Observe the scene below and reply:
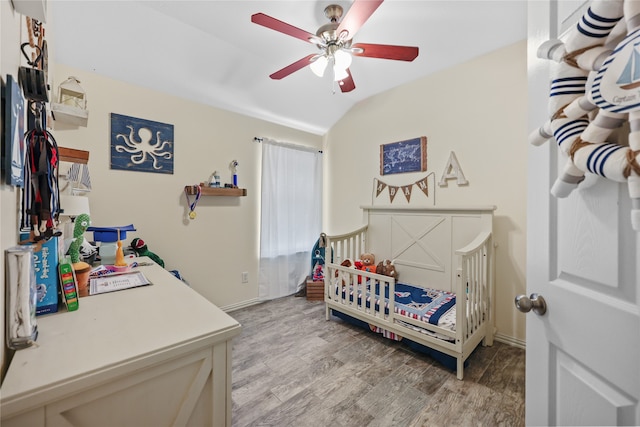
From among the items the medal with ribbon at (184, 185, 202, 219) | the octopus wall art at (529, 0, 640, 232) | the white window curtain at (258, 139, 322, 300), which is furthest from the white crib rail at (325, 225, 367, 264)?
the octopus wall art at (529, 0, 640, 232)

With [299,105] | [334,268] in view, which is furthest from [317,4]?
[334,268]

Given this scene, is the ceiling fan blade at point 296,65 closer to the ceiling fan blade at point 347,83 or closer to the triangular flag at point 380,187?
the ceiling fan blade at point 347,83

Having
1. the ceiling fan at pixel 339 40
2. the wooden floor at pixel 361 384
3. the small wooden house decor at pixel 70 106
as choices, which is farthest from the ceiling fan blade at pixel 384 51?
the wooden floor at pixel 361 384

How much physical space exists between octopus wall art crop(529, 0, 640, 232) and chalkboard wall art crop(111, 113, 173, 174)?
267 cm

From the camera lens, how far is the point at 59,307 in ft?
3.04

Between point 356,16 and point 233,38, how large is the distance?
126 cm

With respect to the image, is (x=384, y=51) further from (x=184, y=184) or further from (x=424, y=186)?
(x=184, y=184)

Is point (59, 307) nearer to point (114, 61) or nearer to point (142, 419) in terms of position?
point (142, 419)

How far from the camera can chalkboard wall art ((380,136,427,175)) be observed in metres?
2.66

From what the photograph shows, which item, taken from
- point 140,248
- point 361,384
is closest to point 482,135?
point 361,384

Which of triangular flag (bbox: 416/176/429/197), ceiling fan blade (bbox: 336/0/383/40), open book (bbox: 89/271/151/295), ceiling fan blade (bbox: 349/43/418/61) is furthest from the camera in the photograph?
triangular flag (bbox: 416/176/429/197)

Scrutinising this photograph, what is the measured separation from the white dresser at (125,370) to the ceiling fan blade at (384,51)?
5.38 feet

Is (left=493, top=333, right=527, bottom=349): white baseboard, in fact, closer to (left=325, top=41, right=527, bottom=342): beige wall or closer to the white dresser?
(left=325, top=41, right=527, bottom=342): beige wall

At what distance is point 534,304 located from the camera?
74 cm
